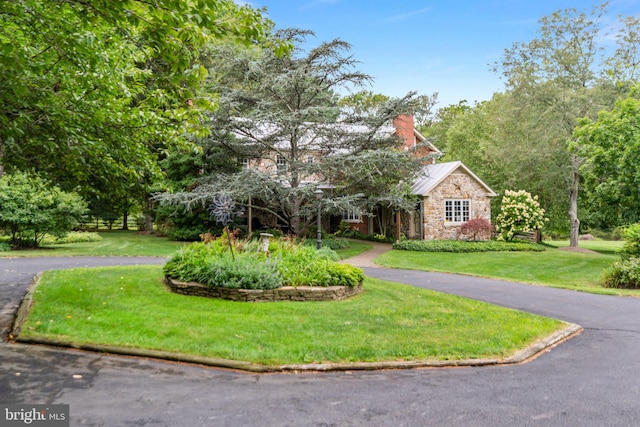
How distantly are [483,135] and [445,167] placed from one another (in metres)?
12.4

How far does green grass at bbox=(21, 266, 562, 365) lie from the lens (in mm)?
5875

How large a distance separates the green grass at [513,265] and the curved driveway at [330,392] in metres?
9.75

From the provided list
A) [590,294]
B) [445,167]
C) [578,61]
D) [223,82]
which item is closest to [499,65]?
[578,61]

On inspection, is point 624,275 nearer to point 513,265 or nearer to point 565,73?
point 513,265

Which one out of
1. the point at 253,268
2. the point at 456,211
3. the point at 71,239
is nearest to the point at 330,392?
the point at 253,268

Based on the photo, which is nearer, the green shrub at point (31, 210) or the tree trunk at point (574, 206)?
the green shrub at point (31, 210)

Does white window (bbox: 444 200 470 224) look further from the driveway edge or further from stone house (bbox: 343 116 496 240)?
the driveway edge

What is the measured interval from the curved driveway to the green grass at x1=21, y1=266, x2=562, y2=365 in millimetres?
448

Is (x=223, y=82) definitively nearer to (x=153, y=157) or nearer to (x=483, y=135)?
(x=153, y=157)

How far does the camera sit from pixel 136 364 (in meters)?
5.30

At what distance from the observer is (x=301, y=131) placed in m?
21.7

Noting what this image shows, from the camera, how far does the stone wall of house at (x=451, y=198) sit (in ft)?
80.3

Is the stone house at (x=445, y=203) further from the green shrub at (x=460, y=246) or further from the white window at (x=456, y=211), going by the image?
the green shrub at (x=460, y=246)

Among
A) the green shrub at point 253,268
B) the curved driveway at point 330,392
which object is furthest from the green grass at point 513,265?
the curved driveway at point 330,392
